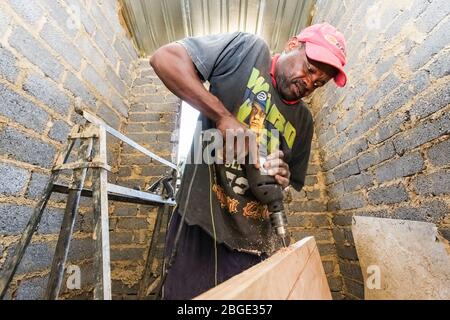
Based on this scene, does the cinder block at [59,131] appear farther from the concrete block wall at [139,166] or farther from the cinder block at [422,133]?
the cinder block at [422,133]

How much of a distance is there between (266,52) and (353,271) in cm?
160

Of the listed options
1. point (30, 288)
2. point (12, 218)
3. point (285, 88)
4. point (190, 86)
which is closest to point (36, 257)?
point (30, 288)

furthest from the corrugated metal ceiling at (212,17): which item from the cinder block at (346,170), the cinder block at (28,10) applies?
the cinder block at (346,170)

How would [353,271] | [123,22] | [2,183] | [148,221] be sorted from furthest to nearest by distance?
[123,22] → [148,221] → [353,271] → [2,183]

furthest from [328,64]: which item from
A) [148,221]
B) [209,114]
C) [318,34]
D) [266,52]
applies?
[148,221]

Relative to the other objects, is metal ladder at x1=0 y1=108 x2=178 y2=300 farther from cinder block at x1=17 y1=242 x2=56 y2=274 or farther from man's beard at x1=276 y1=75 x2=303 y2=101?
man's beard at x1=276 y1=75 x2=303 y2=101

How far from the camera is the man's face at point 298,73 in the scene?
1135 millimetres

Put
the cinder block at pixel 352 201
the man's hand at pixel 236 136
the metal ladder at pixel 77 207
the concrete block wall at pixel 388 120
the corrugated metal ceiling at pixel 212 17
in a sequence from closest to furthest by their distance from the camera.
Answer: the metal ladder at pixel 77 207 → the man's hand at pixel 236 136 → the concrete block wall at pixel 388 120 → the cinder block at pixel 352 201 → the corrugated metal ceiling at pixel 212 17

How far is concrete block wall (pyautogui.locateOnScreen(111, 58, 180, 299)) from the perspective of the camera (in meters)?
1.92

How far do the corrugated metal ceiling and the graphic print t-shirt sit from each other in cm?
132

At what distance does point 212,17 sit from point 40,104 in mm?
1641

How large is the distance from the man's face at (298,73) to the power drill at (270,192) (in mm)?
467

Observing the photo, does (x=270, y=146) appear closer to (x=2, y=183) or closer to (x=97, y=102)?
(x=2, y=183)

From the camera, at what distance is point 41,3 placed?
1.35 meters
